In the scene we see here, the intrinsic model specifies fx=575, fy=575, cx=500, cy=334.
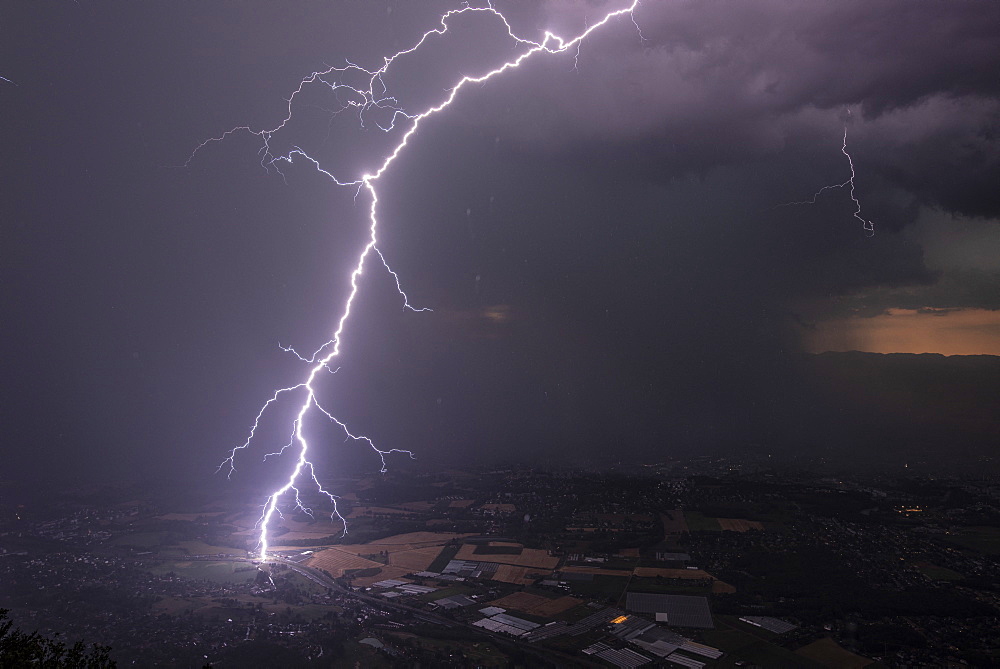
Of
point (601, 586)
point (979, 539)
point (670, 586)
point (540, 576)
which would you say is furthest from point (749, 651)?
point (979, 539)

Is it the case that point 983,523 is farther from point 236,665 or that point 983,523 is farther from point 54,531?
point 54,531

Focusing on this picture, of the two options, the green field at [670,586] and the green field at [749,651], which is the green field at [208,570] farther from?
the green field at [749,651]

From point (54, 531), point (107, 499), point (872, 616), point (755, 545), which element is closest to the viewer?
point (872, 616)

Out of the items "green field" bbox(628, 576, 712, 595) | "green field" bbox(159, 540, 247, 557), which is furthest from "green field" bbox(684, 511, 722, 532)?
"green field" bbox(159, 540, 247, 557)

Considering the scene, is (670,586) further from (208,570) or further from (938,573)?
(208,570)

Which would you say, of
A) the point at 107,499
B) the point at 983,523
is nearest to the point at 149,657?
the point at 107,499

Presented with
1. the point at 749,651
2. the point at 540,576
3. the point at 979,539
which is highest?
the point at 979,539

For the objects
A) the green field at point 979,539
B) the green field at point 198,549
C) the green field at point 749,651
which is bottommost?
the green field at point 749,651

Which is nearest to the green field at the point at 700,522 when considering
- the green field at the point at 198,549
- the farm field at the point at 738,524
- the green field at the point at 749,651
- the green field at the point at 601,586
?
the farm field at the point at 738,524

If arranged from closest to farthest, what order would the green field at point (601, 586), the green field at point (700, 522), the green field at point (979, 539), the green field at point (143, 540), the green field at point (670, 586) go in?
the green field at point (670, 586) < the green field at point (601, 586) < the green field at point (979, 539) < the green field at point (700, 522) < the green field at point (143, 540)

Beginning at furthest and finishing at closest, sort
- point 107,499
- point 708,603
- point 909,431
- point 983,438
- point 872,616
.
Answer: point 909,431, point 983,438, point 107,499, point 708,603, point 872,616

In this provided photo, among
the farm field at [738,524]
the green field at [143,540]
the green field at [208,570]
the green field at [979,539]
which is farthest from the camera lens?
the green field at [143,540]
